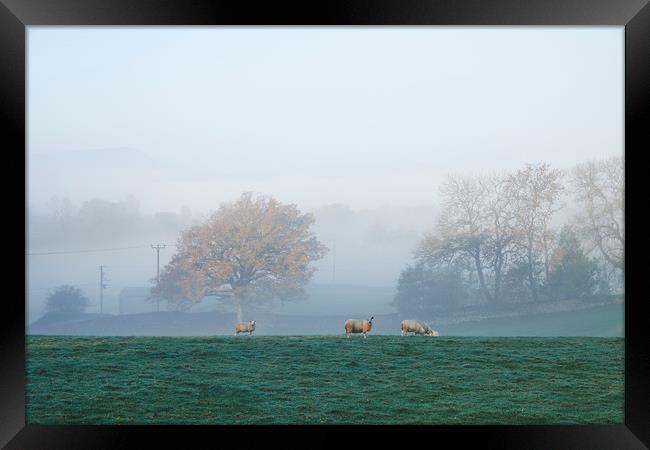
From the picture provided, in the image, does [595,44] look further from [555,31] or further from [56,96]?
[56,96]

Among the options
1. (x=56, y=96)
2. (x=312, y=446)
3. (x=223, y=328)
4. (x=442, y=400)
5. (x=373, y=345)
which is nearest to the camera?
(x=312, y=446)

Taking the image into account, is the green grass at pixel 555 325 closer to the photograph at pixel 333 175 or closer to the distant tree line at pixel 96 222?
the photograph at pixel 333 175

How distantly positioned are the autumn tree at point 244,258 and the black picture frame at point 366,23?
794 centimetres

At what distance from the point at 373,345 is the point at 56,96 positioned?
23.0ft

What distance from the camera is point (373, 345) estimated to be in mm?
8117

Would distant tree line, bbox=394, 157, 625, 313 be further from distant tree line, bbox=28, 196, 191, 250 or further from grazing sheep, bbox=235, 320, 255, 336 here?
distant tree line, bbox=28, 196, 191, 250

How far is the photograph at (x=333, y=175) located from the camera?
11.1 m

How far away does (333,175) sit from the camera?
438 inches

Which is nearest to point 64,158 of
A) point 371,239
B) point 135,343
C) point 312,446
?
point 135,343

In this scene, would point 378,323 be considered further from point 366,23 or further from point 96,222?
point 366,23

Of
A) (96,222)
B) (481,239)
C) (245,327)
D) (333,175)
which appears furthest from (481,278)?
(96,222)

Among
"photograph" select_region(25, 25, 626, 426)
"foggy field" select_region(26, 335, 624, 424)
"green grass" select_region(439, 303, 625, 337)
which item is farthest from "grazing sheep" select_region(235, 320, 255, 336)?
"green grass" select_region(439, 303, 625, 337)

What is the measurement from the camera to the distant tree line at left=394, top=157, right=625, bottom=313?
462 inches

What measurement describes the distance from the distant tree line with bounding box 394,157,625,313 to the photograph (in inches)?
1.5
